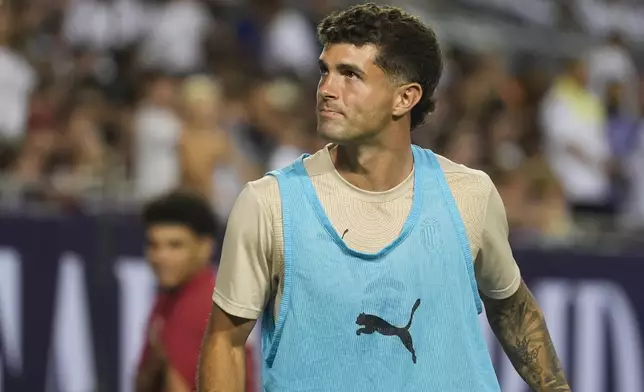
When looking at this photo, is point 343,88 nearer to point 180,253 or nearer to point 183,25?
point 180,253

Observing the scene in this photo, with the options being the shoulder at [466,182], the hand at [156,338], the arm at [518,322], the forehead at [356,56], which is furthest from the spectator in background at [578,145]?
the forehead at [356,56]

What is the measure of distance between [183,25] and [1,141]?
10.2ft

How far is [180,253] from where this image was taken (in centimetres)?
649

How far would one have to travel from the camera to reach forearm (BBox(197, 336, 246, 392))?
13.5 ft

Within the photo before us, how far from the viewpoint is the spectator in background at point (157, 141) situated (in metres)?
10.5

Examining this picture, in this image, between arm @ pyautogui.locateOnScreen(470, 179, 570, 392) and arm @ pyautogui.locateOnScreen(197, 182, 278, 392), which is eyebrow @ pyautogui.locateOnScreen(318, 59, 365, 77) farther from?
arm @ pyautogui.locateOnScreen(470, 179, 570, 392)

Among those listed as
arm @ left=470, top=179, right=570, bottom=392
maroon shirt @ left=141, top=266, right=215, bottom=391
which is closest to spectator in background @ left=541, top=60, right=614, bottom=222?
maroon shirt @ left=141, top=266, right=215, bottom=391

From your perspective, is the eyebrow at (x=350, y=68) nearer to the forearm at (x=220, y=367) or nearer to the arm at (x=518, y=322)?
the arm at (x=518, y=322)

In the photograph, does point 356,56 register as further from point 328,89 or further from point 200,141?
point 200,141

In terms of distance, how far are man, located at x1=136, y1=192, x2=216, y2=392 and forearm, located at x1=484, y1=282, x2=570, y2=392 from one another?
1734 mm

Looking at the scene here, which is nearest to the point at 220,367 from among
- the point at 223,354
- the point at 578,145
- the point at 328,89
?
the point at 223,354

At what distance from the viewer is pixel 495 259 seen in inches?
172

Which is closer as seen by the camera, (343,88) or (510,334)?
(343,88)

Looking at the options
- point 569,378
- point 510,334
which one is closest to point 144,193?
point 569,378
